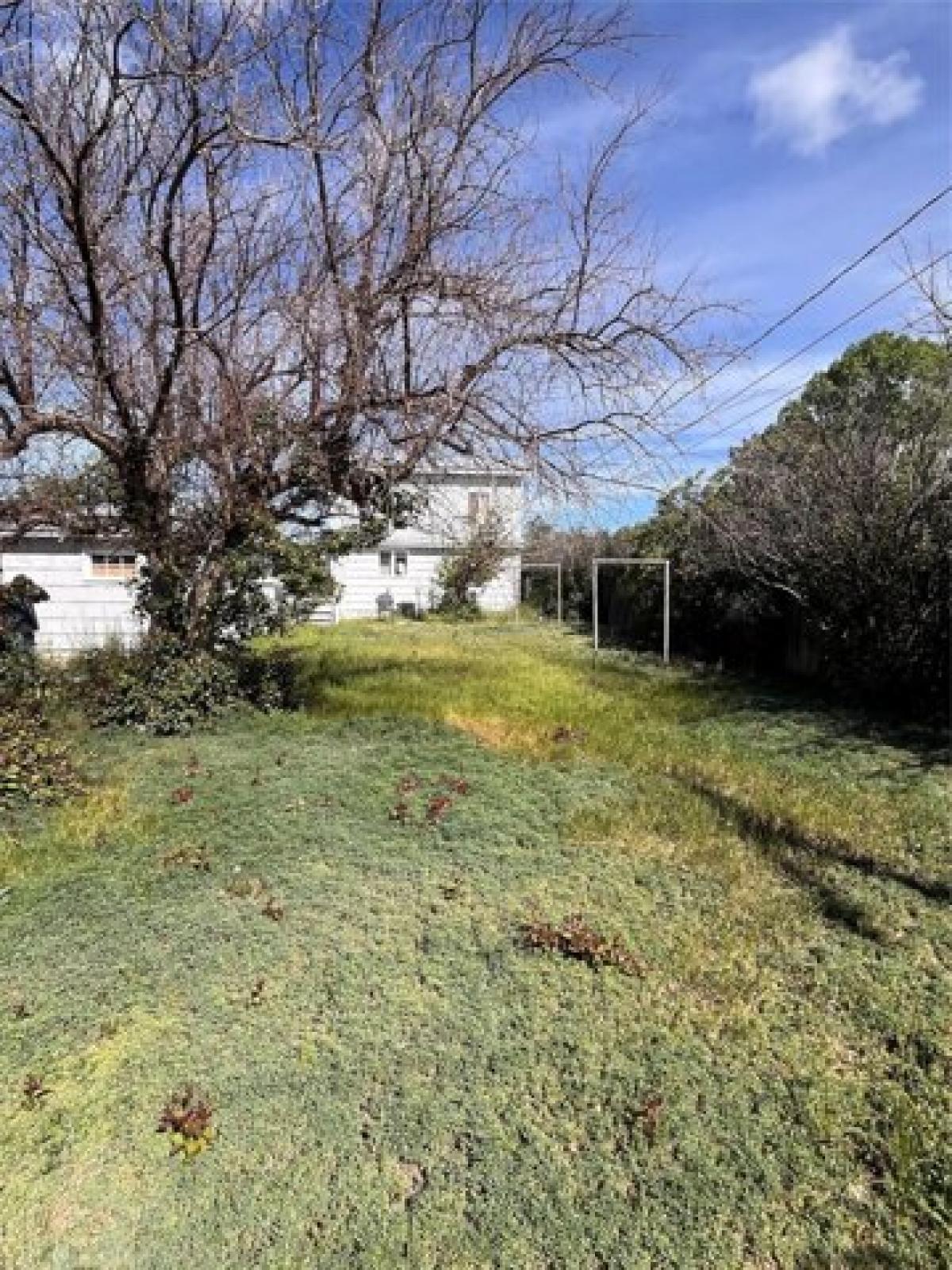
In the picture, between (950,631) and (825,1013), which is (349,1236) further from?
(950,631)

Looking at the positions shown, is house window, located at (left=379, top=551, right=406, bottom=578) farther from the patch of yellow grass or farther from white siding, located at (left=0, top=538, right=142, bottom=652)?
the patch of yellow grass

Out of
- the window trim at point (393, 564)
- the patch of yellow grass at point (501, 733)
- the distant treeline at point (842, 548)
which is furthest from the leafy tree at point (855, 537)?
the window trim at point (393, 564)

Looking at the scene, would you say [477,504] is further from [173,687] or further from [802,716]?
[802,716]

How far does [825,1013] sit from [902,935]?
776mm

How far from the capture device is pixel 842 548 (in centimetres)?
815

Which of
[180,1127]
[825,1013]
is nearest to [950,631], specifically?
[825,1013]

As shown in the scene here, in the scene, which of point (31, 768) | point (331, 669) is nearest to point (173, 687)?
point (31, 768)

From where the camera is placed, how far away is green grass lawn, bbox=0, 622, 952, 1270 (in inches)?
81.4

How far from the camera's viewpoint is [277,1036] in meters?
2.72

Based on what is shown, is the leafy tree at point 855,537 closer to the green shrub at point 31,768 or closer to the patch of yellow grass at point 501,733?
the patch of yellow grass at point 501,733

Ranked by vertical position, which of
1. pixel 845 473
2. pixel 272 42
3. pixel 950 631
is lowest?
pixel 950 631

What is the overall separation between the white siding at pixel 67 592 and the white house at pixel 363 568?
0.01 m

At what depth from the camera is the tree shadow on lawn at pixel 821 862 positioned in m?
3.65

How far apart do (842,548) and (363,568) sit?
15.0m
